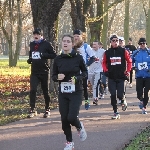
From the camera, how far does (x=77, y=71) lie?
7.47 m

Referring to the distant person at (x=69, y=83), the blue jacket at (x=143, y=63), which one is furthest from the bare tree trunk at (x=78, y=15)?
the distant person at (x=69, y=83)

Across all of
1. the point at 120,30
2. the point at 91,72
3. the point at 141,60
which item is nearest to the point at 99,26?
the point at 91,72

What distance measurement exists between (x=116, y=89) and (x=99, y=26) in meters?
14.9

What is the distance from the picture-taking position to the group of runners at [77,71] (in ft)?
24.1

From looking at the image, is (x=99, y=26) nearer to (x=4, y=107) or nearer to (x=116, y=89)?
(x=4, y=107)

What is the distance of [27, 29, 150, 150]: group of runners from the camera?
24.1ft

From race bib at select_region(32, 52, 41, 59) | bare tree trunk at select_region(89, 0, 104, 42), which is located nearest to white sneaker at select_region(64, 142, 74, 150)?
race bib at select_region(32, 52, 41, 59)

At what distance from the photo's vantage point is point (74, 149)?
753 centimetres

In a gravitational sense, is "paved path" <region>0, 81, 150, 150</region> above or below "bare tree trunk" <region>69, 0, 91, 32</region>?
below

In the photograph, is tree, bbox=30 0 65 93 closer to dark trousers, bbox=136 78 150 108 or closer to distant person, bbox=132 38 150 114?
distant person, bbox=132 38 150 114

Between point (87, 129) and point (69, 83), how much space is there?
7.51 feet

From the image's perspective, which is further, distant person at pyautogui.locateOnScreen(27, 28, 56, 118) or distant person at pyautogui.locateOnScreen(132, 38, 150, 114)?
distant person at pyautogui.locateOnScreen(132, 38, 150, 114)

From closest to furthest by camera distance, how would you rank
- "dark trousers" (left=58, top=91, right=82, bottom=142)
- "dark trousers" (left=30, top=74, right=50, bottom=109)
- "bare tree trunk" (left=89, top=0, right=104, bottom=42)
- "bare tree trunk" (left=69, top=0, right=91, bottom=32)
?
"dark trousers" (left=58, top=91, right=82, bottom=142) → "dark trousers" (left=30, top=74, right=50, bottom=109) → "bare tree trunk" (left=69, top=0, right=91, bottom=32) → "bare tree trunk" (left=89, top=0, right=104, bottom=42)

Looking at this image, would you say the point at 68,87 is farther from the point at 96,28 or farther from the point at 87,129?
the point at 96,28
